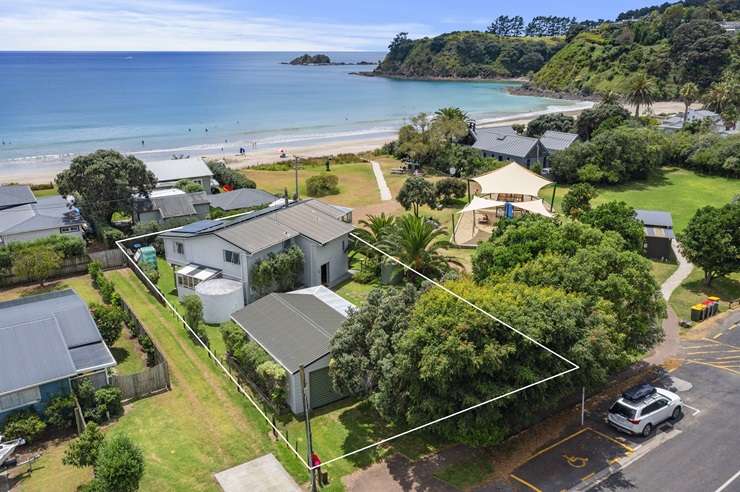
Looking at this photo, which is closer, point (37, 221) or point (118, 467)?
point (118, 467)

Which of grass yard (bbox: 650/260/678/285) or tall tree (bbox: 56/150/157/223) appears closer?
grass yard (bbox: 650/260/678/285)

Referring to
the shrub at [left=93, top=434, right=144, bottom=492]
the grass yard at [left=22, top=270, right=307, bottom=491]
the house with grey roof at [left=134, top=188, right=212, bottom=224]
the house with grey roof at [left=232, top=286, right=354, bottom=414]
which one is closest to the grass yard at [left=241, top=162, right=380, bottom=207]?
the house with grey roof at [left=134, top=188, right=212, bottom=224]

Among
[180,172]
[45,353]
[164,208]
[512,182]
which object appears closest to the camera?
[45,353]

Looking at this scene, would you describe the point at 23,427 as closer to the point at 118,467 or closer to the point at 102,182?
the point at 118,467

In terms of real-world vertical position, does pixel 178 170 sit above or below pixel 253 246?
above

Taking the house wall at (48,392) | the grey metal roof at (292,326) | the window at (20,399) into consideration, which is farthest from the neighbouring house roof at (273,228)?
the window at (20,399)

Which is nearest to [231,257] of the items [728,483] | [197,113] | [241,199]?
[241,199]

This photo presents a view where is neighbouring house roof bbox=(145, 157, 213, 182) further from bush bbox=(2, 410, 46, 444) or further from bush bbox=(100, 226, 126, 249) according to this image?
bush bbox=(2, 410, 46, 444)
